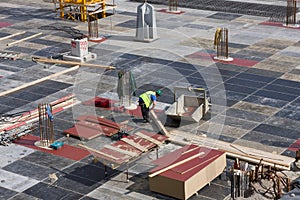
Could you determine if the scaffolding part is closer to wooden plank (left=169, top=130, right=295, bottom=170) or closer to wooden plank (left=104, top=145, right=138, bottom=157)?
wooden plank (left=169, top=130, right=295, bottom=170)

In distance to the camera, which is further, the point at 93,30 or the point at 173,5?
the point at 173,5

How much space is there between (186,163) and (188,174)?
85 cm

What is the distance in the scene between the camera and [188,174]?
78.0ft

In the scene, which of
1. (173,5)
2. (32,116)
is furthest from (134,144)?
(173,5)

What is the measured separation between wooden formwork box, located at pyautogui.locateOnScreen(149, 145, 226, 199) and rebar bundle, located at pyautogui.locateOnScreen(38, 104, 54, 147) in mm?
6156

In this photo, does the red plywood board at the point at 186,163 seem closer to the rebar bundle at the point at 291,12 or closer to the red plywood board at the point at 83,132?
the red plywood board at the point at 83,132

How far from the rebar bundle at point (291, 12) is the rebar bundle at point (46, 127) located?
23.2m

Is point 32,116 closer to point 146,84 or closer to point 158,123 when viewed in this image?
point 158,123

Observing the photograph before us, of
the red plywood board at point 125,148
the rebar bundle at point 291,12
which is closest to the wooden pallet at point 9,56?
the red plywood board at point 125,148

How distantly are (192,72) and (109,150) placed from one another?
41.8 feet

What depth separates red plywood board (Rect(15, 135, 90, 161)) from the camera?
27875mm

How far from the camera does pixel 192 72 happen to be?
123ft

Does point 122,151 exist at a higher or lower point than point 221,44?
lower

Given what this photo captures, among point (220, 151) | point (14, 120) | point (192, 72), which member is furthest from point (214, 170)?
point (192, 72)
